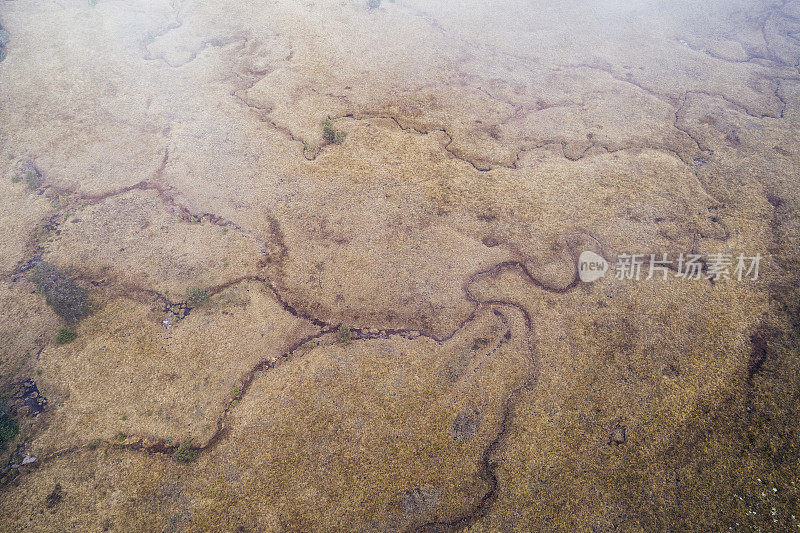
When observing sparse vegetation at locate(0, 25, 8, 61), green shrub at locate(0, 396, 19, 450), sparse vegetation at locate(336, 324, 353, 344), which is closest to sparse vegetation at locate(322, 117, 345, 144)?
sparse vegetation at locate(336, 324, 353, 344)

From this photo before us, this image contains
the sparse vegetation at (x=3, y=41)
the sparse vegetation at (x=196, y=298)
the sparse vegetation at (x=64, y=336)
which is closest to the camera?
the sparse vegetation at (x=64, y=336)

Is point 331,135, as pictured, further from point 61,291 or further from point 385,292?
point 61,291

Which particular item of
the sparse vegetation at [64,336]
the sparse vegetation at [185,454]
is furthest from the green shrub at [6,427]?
the sparse vegetation at [185,454]

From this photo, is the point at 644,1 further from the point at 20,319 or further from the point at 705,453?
the point at 20,319

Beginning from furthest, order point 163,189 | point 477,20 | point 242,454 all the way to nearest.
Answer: point 477,20
point 163,189
point 242,454

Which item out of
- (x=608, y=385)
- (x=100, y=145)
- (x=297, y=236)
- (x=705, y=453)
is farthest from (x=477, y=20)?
(x=705, y=453)

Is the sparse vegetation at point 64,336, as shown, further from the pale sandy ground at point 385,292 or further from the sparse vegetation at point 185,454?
the sparse vegetation at point 185,454

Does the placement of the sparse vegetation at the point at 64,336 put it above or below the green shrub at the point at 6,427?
above
